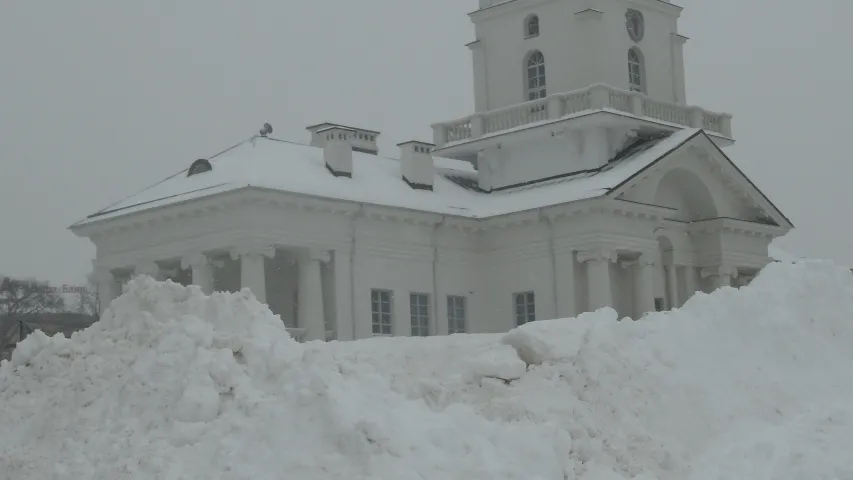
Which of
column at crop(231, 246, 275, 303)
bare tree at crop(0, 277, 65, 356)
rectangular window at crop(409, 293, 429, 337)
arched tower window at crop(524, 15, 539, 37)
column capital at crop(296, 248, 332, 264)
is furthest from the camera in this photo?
bare tree at crop(0, 277, 65, 356)

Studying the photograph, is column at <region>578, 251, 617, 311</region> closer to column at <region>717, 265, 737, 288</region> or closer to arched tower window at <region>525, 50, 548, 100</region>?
column at <region>717, 265, 737, 288</region>

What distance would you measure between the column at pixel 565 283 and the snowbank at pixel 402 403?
16697 mm

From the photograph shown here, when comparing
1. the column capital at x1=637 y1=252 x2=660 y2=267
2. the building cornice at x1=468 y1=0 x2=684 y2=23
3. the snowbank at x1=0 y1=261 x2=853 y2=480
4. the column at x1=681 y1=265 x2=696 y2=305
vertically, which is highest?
the building cornice at x1=468 y1=0 x2=684 y2=23

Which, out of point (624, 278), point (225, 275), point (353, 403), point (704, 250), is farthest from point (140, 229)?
point (353, 403)

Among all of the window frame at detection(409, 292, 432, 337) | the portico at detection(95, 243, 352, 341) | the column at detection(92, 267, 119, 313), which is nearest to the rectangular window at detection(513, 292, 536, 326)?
the window frame at detection(409, 292, 432, 337)

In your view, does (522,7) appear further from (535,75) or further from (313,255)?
(313,255)

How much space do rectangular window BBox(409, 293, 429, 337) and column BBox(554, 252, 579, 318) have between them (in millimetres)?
3194

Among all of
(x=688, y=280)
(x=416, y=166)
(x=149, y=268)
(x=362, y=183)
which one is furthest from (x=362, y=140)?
(x=688, y=280)

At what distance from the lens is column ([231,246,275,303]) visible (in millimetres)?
29547

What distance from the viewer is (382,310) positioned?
32.8 metres

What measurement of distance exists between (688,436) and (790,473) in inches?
50.0

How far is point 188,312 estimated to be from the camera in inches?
572

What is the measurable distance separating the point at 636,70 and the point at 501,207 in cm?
685

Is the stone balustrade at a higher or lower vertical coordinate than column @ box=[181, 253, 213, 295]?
higher
